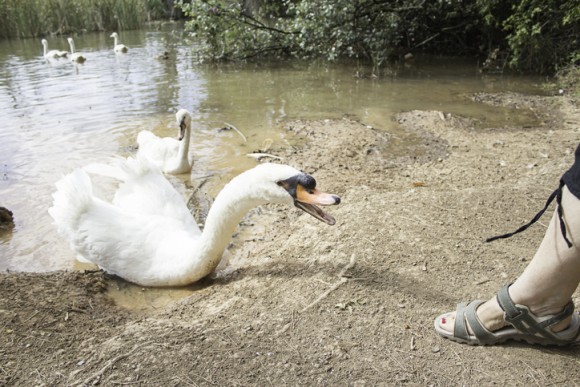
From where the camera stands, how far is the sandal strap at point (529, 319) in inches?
81.6

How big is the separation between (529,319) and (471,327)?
10.7 inches

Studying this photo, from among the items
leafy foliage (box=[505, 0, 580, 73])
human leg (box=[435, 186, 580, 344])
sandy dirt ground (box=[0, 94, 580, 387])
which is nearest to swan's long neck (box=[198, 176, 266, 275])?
sandy dirt ground (box=[0, 94, 580, 387])

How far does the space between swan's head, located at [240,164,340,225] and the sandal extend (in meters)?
0.89

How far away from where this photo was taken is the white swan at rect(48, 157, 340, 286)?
2.81 metres

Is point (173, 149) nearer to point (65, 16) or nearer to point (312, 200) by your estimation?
point (312, 200)

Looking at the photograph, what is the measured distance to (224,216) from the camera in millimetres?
3059

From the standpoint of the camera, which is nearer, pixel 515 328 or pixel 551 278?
pixel 551 278

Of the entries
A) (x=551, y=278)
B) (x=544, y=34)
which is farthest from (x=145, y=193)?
(x=544, y=34)

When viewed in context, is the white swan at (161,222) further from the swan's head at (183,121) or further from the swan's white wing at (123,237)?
the swan's head at (183,121)

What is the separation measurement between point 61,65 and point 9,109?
584cm

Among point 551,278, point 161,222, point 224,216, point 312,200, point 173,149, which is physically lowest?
point 173,149

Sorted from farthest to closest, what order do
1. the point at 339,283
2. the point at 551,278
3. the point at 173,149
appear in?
the point at 173,149, the point at 339,283, the point at 551,278

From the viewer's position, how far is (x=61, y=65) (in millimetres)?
13961

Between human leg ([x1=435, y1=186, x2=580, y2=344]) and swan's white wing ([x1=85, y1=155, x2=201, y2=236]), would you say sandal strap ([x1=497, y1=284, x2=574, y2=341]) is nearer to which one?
human leg ([x1=435, y1=186, x2=580, y2=344])
